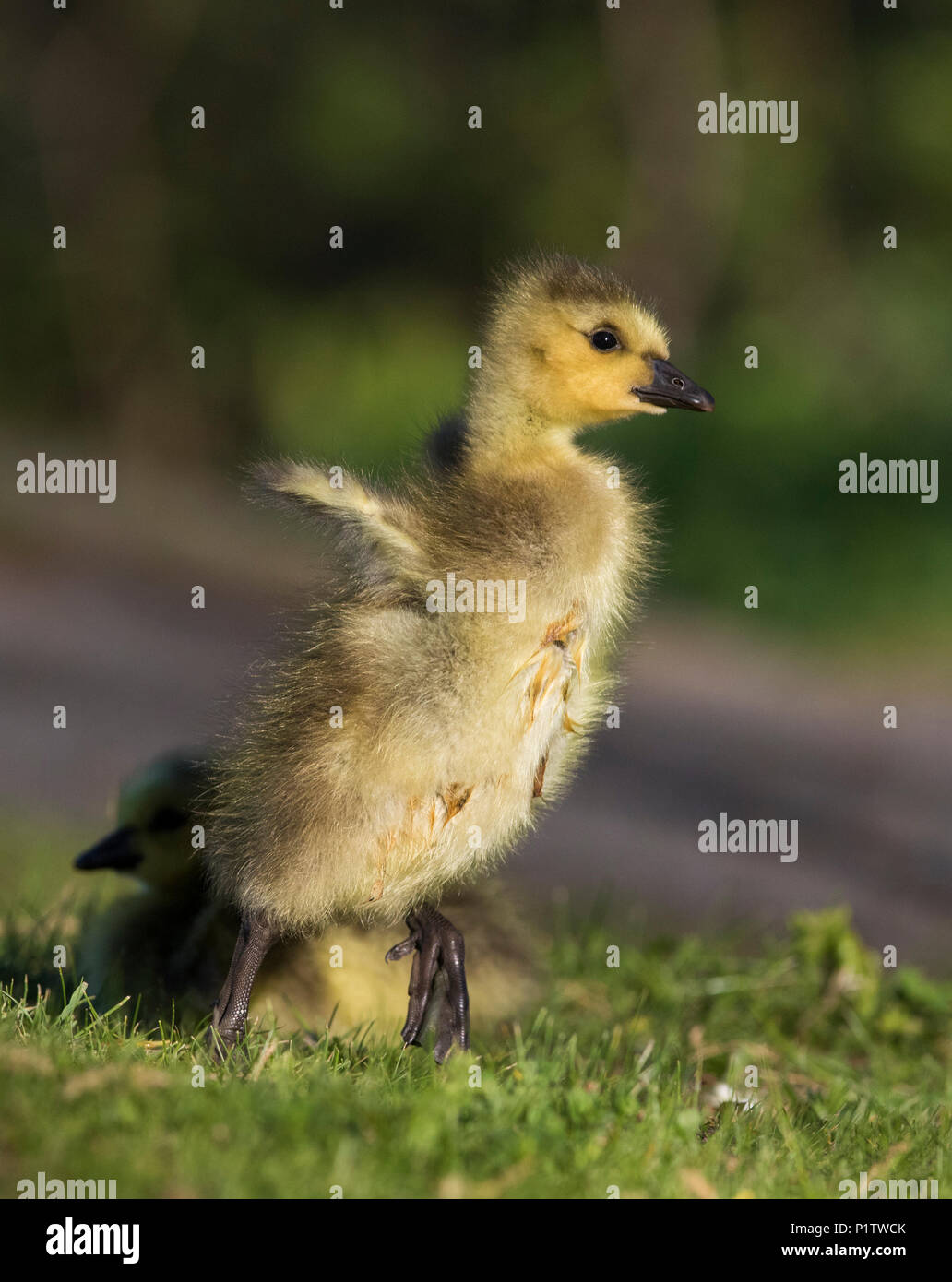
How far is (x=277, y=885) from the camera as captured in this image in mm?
3768

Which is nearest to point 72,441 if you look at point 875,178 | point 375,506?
point 875,178

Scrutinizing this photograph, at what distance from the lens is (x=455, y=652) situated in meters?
3.64

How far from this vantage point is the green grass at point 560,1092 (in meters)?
2.90

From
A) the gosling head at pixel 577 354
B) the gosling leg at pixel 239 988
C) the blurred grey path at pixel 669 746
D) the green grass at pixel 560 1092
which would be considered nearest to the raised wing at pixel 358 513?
the gosling head at pixel 577 354

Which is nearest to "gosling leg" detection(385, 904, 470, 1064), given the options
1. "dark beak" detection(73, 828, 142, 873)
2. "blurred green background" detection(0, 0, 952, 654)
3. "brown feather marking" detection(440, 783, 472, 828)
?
"brown feather marking" detection(440, 783, 472, 828)

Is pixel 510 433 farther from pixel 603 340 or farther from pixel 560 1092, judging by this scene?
pixel 560 1092

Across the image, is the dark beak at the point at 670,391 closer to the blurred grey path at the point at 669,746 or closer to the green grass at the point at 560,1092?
the green grass at the point at 560,1092

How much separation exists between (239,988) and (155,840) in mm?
965

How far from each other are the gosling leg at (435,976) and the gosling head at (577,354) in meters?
1.29

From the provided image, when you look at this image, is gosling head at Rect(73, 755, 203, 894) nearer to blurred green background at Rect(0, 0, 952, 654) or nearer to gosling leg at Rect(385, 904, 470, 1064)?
gosling leg at Rect(385, 904, 470, 1064)

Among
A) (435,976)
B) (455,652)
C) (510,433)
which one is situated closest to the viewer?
(455,652)

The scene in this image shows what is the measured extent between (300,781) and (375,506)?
0.64 m

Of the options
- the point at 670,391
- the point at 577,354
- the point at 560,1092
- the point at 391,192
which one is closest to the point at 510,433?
the point at 577,354

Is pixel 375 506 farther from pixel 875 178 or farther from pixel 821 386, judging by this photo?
pixel 875 178
